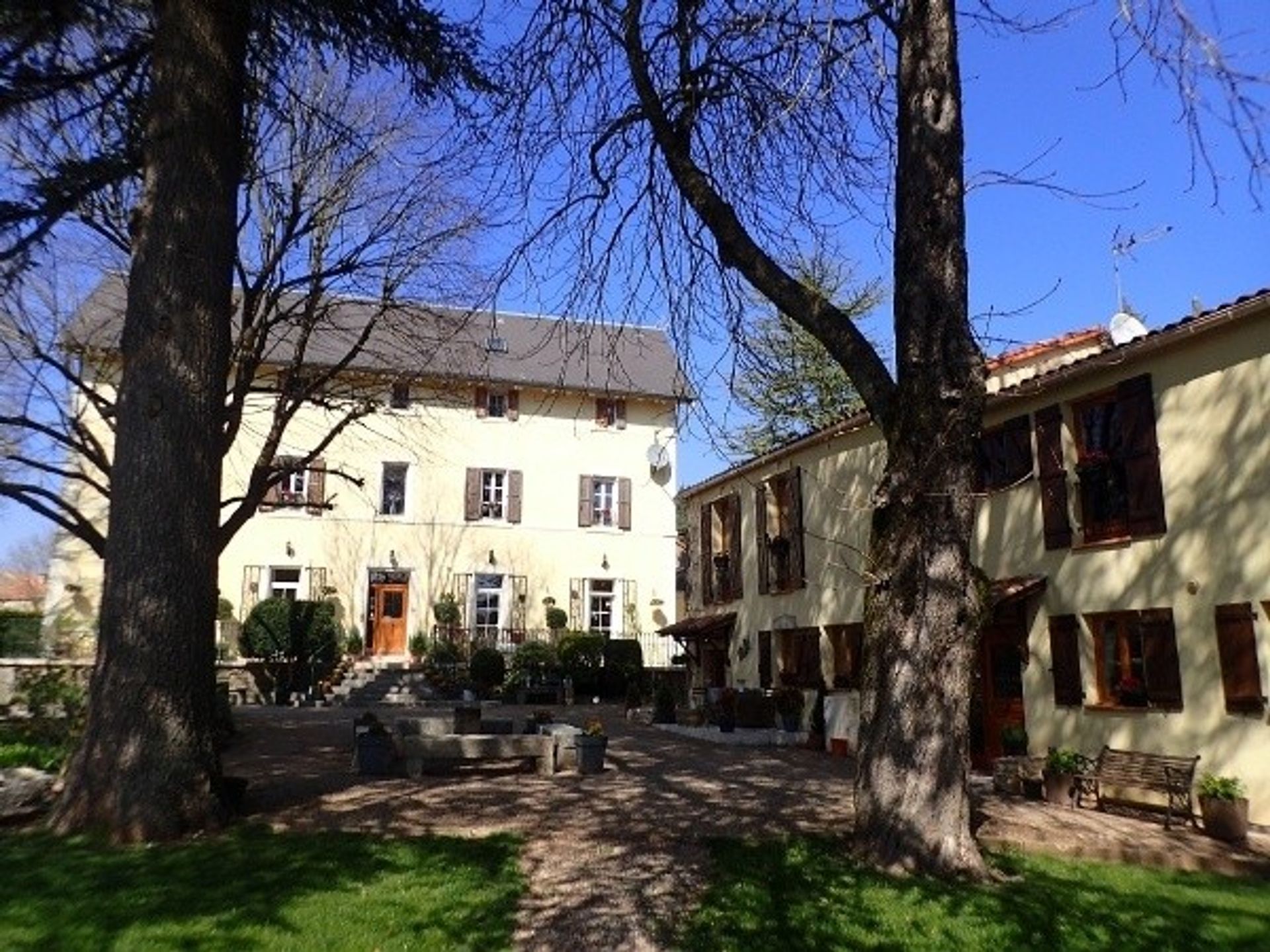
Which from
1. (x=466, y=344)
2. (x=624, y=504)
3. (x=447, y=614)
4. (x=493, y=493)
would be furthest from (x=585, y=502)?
(x=466, y=344)

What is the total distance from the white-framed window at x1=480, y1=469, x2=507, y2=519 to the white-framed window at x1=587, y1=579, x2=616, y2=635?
12.1 ft

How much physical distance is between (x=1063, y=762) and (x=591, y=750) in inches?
216

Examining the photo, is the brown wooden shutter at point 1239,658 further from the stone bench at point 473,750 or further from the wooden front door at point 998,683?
the stone bench at point 473,750

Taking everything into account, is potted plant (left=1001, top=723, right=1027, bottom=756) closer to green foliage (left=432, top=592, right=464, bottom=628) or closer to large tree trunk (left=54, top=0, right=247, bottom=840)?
large tree trunk (left=54, top=0, right=247, bottom=840)

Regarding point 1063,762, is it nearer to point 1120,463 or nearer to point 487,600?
point 1120,463

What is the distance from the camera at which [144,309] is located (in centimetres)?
881

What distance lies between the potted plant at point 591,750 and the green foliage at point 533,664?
602 inches

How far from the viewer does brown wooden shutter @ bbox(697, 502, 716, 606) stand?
2338cm

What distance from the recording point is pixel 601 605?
32.6 metres

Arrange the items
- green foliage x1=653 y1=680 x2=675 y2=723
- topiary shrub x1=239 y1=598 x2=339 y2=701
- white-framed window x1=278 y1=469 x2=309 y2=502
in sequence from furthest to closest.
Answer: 1. white-framed window x1=278 y1=469 x2=309 y2=502
2. topiary shrub x1=239 y1=598 x2=339 y2=701
3. green foliage x1=653 y1=680 x2=675 y2=723

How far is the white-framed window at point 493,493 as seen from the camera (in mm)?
32031

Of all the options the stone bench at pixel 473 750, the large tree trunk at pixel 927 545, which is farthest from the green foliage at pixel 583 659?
the large tree trunk at pixel 927 545

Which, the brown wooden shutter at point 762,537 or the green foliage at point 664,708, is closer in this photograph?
the brown wooden shutter at point 762,537

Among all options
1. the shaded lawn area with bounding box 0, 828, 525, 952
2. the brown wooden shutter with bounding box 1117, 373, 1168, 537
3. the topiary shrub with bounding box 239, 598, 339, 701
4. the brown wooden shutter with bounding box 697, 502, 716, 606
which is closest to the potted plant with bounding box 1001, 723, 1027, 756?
the brown wooden shutter with bounding box 1117, 373, 1168, 537
